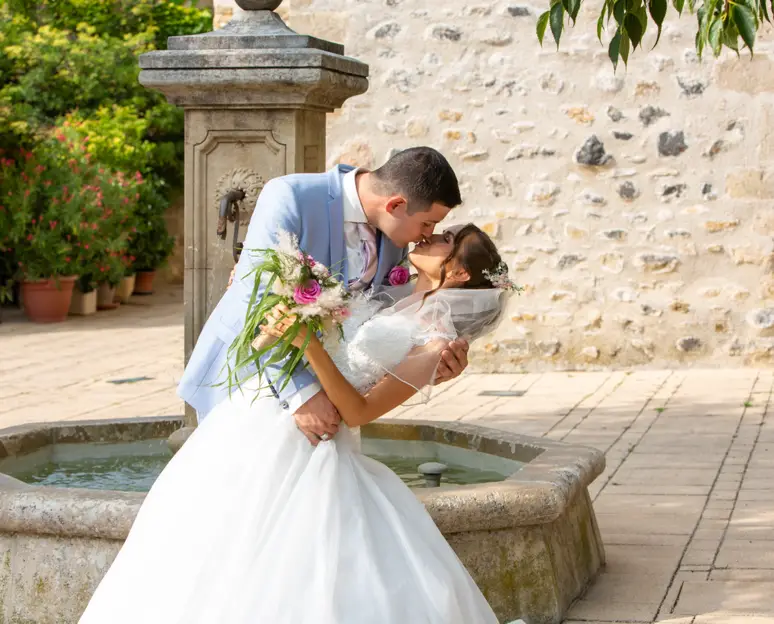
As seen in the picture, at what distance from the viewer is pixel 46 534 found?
3490mm

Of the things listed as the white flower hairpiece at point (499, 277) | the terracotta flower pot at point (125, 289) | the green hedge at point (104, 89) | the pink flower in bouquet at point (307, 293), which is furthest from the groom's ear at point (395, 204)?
the terracotta flower pot at point (125, 289)

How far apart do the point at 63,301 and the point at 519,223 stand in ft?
16.1

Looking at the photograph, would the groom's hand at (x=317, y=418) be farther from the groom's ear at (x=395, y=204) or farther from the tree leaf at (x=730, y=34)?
the tree leaf at (x=730, y=34)

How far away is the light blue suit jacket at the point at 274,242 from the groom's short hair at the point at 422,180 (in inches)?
9.0

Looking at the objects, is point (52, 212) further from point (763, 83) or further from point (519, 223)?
point (763, 83)

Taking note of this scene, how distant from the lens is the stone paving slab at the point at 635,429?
397cm

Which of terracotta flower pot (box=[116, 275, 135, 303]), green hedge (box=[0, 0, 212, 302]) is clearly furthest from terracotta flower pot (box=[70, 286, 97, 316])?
green hedge (box=[0, 0, 212, 302])

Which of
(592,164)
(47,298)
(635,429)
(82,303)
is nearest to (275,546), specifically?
(635,429)

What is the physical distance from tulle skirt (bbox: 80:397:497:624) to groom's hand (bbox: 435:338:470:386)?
0.94 feet

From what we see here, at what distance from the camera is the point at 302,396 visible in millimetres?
3082

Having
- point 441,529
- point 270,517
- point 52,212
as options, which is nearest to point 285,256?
point 270,517

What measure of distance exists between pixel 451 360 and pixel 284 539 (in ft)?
1.88

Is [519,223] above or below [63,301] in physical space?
above

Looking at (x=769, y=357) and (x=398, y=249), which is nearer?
(x=398, y=249)
